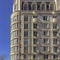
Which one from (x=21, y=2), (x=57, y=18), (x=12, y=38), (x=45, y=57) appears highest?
(x=21, y=2)

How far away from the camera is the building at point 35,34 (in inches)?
4405

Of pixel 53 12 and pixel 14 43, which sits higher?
pixel 53 12

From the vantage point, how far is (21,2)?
121 meters

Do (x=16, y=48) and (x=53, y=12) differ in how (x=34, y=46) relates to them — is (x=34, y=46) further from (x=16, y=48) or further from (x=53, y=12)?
(x=53, y=12)

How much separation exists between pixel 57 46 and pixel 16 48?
16094 millimetres

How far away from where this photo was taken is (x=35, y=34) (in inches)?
4466

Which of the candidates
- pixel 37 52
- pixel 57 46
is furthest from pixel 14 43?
pixel 57 46

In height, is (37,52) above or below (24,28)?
below

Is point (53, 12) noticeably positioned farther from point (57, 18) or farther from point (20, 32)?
point (20, 32)

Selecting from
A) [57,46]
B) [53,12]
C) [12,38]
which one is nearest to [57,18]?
[53,12]

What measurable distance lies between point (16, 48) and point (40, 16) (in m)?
16.0

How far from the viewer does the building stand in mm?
111875

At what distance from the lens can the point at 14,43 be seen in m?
114

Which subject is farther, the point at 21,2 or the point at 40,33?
the point at 21,2
